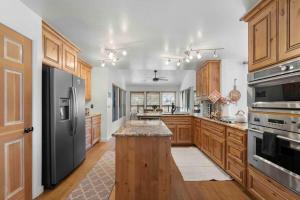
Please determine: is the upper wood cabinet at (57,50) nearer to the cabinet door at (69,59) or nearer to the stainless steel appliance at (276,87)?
the cabinet door at (69,59)

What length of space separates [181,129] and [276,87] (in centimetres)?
378

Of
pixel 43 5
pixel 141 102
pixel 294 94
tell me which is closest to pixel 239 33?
pixel 294 94

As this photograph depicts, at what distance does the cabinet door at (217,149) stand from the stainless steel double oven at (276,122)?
1.08 m

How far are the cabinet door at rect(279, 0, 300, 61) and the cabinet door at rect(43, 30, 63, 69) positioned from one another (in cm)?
300

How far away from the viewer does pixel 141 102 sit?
38.7ft

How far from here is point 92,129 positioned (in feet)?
17.0

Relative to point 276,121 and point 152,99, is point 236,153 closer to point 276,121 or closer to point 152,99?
point 276,121

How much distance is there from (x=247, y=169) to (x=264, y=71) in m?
1.35

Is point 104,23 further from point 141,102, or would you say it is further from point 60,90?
point 141,102

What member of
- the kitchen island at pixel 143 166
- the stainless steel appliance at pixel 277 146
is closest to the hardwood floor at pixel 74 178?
the kitchen island at pixel 143 166

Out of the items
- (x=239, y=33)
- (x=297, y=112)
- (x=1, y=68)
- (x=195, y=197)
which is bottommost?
(x=195, y=197)

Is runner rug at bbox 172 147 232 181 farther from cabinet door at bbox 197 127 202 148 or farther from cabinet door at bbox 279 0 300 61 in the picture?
cabinet door at bbox 279 0 300 61

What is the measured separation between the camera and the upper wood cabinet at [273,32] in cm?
169

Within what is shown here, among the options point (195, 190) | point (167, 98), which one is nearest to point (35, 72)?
point (195, 190)
